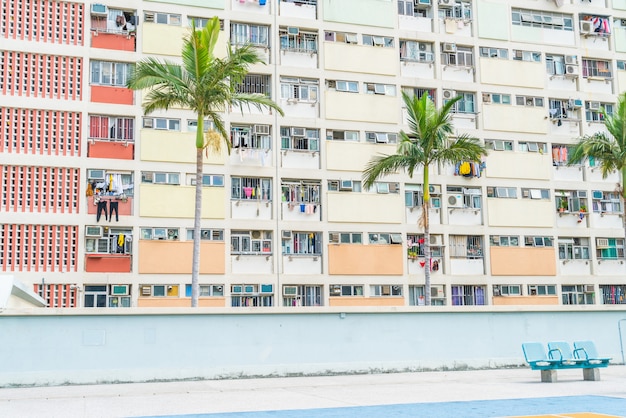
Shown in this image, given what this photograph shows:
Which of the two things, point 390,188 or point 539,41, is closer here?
point 390,188

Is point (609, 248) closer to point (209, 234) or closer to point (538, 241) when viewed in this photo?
point (538, 241)

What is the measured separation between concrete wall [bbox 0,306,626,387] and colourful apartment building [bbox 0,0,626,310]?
1139 cm

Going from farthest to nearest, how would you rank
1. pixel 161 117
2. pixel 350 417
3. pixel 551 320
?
pixel 161 117
pixel 551 320
pixel 350 417

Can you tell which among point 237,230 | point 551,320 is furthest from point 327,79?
point 551,320

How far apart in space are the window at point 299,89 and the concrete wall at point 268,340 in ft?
62.1

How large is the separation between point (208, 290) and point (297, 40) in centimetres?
1363

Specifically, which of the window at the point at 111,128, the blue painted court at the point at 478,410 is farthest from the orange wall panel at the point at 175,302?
the blue painted court at the point at 478,410

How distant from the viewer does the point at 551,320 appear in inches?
1078

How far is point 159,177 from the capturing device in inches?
1543

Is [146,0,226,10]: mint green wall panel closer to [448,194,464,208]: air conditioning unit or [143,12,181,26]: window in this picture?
[143,12,181,26]: window

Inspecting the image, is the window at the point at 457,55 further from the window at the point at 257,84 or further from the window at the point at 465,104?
the window at the point at 257,84

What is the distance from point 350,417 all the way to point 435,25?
3395 centimetres

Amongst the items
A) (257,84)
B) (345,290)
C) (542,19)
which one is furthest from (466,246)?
(542,19)

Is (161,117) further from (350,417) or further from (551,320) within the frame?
(350,417)
